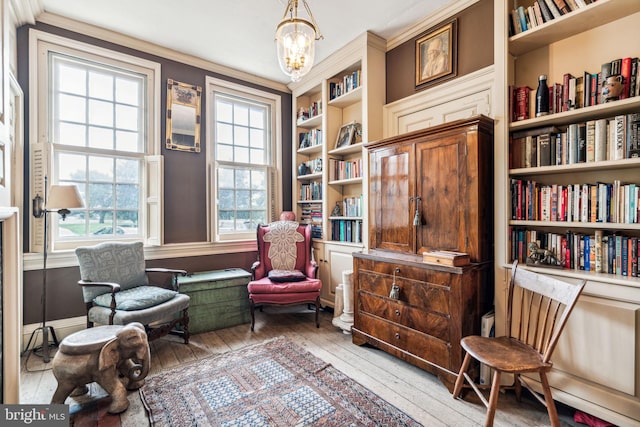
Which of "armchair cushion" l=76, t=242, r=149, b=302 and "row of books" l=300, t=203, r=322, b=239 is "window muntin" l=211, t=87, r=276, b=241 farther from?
"armchair cushion" l=76, t=242, r=149, b=302

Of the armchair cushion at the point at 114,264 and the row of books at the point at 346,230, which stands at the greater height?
the row of books at the point at 346,230

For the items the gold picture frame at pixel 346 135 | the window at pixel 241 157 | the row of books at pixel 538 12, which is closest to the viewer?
the row of books at pixel 538 12

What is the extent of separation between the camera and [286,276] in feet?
10.8

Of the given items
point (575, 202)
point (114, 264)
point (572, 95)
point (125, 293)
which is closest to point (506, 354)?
point (575, 202)

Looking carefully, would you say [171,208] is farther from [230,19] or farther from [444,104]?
[444,104]

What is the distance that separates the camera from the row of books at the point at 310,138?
4.00 meters

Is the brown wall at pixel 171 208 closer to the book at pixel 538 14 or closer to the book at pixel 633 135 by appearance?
the book at pixel 538 14

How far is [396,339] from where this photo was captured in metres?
2.43

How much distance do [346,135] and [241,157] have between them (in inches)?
57.0

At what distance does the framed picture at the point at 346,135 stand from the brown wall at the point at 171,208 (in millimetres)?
1384

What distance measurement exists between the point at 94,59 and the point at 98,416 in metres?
3.18

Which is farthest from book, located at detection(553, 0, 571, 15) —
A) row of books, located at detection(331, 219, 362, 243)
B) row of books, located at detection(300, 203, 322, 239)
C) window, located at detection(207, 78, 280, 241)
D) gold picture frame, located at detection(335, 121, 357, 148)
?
window, located at detection(207, 78, 280, 241)

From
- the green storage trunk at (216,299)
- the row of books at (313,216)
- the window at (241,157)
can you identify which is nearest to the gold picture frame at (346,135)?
the row of books at (313,216)

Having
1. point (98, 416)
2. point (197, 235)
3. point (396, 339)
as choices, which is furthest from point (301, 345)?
point (197, 235)
